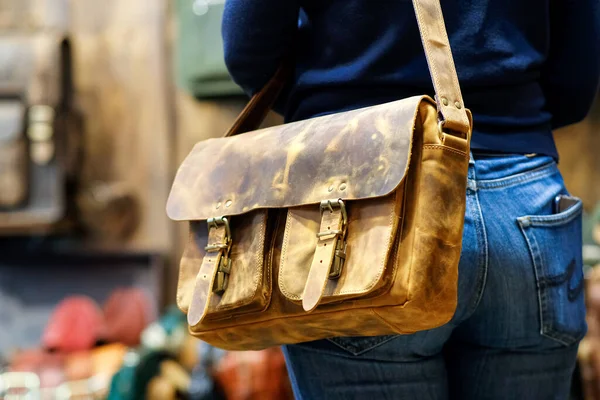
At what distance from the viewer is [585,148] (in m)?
2.09

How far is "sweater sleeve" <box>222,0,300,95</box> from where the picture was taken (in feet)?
2.93

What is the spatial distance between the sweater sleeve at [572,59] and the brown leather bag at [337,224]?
270 millimetres

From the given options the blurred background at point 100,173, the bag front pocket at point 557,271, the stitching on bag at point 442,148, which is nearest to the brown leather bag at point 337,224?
the stitching on bag at point 442,148

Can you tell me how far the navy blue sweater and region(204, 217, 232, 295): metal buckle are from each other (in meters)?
0.16

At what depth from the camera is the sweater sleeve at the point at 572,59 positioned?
3.18 feet

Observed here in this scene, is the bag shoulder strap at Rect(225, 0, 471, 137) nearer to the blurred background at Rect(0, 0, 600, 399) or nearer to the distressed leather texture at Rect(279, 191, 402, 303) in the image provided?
the distressed leather texture at Rect(279, 191, 402, 303)

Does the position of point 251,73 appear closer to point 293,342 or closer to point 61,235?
point 293,342

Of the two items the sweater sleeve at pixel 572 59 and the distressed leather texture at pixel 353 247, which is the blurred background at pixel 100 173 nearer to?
the sweater sleeve at pixel 572 59

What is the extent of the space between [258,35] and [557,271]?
44 centimetres

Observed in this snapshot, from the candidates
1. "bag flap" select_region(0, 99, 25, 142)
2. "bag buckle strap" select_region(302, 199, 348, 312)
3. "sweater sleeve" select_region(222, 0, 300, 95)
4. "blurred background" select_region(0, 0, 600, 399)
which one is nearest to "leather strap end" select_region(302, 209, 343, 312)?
"bag buckle strap" select_region(302, 199, 348, 312)

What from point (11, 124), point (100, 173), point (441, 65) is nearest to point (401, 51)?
point (441, 65)

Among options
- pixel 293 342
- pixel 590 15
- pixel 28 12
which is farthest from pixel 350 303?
pixel 28 12

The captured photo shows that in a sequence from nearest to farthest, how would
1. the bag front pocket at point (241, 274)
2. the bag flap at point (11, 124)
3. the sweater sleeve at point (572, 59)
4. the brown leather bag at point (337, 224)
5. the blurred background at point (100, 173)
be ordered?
the brown leather bag at point (337, 224) → the bag front pocket at point (241, 274) → the sweater sleeve at point (572, 59) → the blurred background at point (100, 173) → the bag flap at point (11, 124)

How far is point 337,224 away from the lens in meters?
0.79
